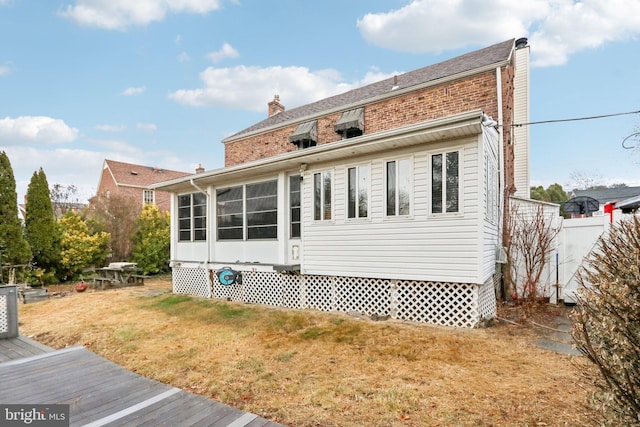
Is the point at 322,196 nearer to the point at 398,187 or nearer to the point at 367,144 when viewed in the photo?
the point at 367,144

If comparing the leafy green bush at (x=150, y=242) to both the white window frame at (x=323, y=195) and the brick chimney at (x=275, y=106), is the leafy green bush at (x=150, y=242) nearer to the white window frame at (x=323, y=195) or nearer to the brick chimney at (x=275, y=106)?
the brick chimney at (x=275, y=106)

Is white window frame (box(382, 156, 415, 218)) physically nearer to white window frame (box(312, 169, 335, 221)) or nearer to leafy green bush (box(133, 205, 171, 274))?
white window frame (box(312, 169, 335, 221))

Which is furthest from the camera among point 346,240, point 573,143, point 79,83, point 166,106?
point 166,106

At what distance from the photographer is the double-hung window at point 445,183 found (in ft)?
20.2

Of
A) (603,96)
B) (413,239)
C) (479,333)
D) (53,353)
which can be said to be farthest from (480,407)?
(603,96)

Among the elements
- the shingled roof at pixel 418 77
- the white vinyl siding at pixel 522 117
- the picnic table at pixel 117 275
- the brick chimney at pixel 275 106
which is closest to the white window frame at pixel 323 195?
the shingled roof at pixel 418 77

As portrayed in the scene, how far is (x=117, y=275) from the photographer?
1355 cm

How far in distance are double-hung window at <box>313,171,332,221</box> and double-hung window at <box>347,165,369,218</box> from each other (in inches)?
22.2

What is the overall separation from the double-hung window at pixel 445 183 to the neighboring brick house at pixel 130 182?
77.8ft

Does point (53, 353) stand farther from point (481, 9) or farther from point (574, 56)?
point (574, 56)

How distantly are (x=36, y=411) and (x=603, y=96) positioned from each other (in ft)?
58.2

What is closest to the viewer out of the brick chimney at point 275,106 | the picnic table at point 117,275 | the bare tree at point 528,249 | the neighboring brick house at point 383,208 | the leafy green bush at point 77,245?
the neighboring brick house at point 383,208

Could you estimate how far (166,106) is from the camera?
61.7 feet

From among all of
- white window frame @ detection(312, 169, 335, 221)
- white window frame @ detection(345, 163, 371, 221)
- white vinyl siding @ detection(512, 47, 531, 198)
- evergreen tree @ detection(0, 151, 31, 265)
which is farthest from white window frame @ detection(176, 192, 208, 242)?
white vinyl siding @ detection(512, 47, 531, 198)
